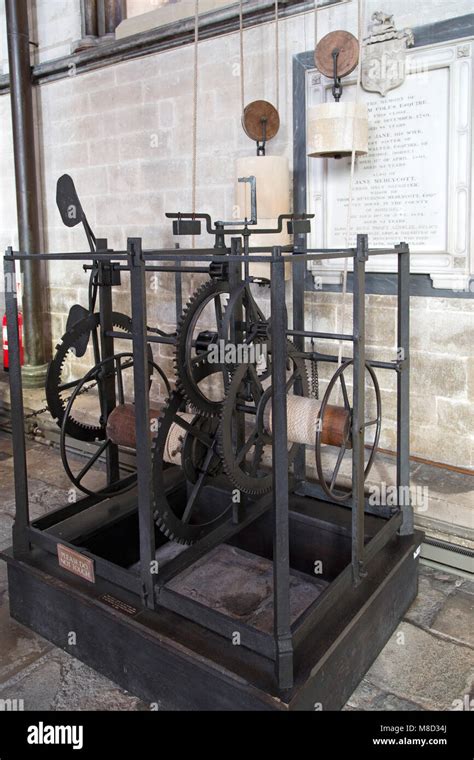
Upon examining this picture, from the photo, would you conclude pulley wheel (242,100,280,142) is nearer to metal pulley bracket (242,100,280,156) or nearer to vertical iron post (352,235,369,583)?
metal pulley bracket (242,100,280,156)

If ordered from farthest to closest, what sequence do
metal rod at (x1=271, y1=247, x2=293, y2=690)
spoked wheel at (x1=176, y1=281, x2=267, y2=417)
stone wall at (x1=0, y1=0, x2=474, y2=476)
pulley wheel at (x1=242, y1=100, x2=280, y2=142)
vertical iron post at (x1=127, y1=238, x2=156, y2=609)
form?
pulley wheel at (x1=242, y1=100, x2=280, y2=142), stone wall at (x1=0, y1=0, x2=474, y2=476), spoked wheel at (x1=176, y1=281, x2=267, y2=417), vertical iron post at (x1=127, y1=238, x2=156, y2=609), metal rod at (x1=271, y1=247, x2=293, y2=690)

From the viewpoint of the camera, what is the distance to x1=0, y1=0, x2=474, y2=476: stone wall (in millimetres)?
3061

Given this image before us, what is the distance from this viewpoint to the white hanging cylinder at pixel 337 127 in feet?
9.09

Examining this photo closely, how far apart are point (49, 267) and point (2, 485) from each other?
1798mm

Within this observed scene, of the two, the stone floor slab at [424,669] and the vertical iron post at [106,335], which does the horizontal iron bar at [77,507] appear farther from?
the stone floor slab at [424,669]

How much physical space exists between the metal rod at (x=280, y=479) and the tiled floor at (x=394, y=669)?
42 cm

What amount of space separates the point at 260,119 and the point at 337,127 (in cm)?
59

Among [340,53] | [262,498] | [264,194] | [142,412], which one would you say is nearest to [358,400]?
[142,412]

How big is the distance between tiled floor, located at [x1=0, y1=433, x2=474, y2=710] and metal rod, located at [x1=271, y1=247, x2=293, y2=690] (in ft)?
1.37

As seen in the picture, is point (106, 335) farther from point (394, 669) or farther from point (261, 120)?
point (394, 669)

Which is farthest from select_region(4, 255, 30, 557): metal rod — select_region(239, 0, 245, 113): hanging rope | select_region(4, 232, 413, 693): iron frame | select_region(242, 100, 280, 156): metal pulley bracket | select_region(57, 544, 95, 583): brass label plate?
select_region(239, 0, 245, 113): hanging rope

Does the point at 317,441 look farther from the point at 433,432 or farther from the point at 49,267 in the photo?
the point at 49,267

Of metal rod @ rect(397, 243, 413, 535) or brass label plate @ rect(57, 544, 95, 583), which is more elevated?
metal rod @ rect(397, 243, 413, 535)

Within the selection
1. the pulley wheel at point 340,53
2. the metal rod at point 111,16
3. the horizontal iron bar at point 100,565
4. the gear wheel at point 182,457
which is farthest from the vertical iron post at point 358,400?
the metal rod at point 111,16
